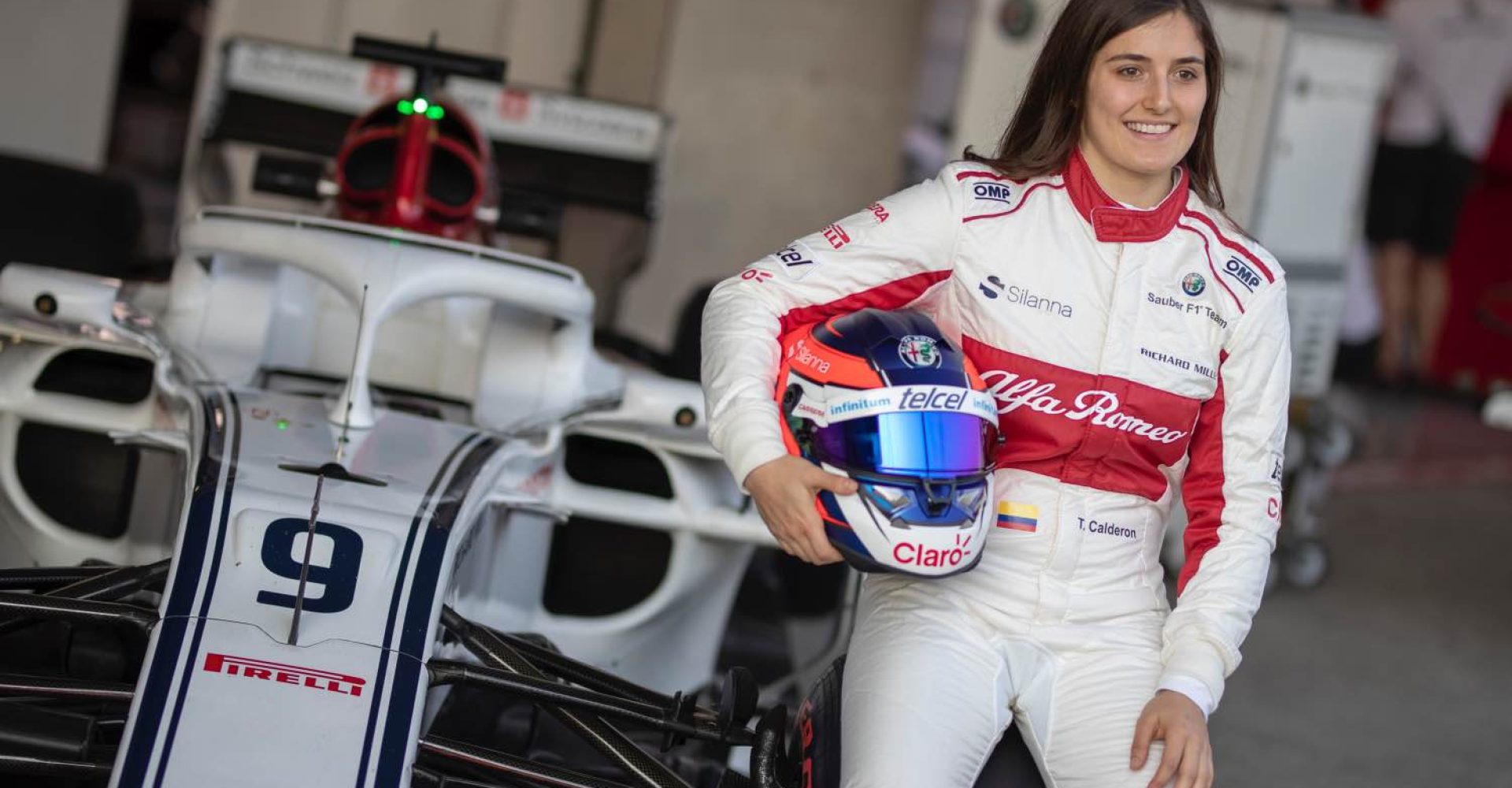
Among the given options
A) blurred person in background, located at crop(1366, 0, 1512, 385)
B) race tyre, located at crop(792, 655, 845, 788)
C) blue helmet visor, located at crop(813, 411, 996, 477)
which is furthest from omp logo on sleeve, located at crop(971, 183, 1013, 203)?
blurred person in background, located at crop(1366, 0, 1512, 385)

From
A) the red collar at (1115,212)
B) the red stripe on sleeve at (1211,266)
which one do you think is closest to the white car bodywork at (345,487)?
the red collar at (1115,212)

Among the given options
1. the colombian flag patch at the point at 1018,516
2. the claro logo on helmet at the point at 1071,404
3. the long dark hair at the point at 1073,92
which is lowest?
the colombian flag patch at the point at 1018,516

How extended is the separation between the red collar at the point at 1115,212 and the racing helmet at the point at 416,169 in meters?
1.90

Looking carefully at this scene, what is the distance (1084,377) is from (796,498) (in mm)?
501

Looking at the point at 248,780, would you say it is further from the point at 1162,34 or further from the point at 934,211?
the point at 1162,34

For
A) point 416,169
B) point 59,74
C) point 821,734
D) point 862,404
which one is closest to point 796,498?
point 862,404

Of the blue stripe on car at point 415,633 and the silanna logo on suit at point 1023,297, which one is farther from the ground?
the silanna logo on suit at point 1023,297

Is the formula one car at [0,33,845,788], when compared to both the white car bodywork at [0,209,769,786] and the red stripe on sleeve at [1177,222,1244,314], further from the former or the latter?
the red stripe on sleeve at [1177,222,1244,314]

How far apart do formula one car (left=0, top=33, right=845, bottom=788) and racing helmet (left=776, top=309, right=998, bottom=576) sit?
1.34 ft

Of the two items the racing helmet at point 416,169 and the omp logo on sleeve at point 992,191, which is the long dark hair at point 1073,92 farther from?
the racing helmet at point 416,169

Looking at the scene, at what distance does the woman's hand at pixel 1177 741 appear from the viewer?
2.30 metres

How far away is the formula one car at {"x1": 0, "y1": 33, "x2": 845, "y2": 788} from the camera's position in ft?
8.01

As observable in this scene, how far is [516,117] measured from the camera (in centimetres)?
527

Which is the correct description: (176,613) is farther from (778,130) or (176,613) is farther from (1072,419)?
(778,130)
